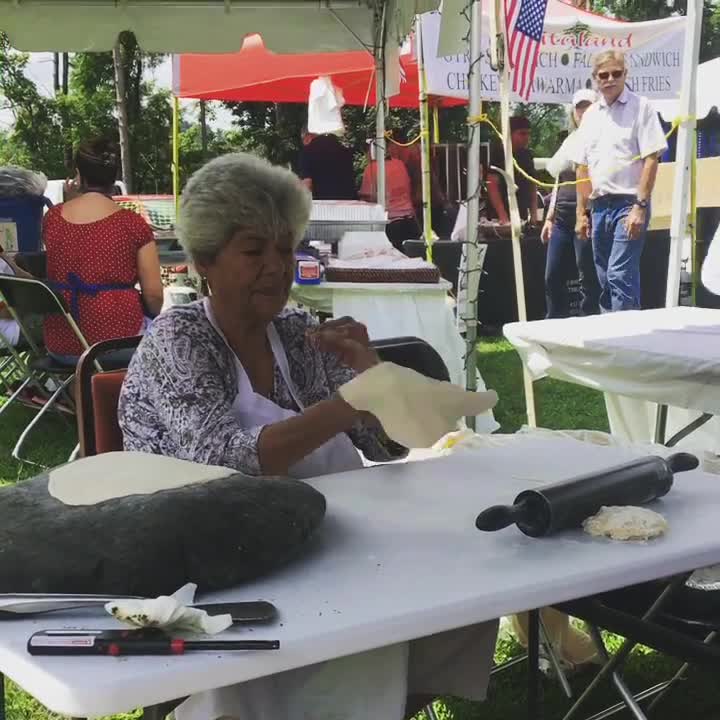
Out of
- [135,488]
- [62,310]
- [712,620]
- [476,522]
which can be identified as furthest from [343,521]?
[62,310]

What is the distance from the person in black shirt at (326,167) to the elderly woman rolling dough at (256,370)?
619cm

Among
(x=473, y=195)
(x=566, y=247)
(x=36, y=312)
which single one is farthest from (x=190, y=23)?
(x=566, y=247)

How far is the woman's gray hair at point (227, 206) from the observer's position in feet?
5.90

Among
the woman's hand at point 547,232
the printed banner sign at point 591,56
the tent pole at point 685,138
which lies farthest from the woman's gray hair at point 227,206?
the printed banner sign at point 591,56

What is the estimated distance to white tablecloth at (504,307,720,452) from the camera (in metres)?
2.31

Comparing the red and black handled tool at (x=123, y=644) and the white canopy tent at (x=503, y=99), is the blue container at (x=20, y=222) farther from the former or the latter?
the red and black handled tool at (x=123, y=644)

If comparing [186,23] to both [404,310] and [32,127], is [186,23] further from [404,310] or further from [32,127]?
[32,127]

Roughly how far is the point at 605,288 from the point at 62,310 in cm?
360

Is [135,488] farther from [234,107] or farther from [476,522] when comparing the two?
[234,107]

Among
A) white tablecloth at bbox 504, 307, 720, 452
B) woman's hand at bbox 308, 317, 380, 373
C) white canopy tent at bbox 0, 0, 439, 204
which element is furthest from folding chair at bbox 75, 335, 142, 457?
white canopy tent at bbox 0, 0, 439, 204

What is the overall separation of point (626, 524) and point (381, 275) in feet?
10.6

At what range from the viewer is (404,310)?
Result: 4301 millimetres

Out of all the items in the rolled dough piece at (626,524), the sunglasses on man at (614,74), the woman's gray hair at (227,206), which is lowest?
the rolled dough piece at (626,524)

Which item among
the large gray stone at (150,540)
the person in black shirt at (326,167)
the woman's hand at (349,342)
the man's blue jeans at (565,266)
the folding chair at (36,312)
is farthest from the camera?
the person in black shirt at (326,167)
